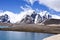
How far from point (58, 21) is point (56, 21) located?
5503 mm

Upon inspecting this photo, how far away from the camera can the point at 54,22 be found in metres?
174

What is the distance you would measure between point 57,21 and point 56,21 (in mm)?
2455

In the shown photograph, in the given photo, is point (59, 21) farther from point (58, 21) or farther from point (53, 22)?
point (53, 22)

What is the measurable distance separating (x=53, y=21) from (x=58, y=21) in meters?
9.71

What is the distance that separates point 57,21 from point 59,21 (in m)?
3.75

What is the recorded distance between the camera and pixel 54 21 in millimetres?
176250

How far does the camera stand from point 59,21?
18212 cm

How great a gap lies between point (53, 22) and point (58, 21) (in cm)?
1170

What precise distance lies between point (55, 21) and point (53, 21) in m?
3.07

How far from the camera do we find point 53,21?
574 feet

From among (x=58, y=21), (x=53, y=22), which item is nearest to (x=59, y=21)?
(x=58, y=21)

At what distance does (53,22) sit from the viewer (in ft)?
567

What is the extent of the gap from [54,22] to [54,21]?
7.11 feet
